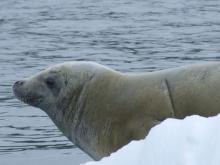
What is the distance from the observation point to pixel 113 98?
16.8 ft

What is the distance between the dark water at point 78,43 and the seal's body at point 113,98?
1.40 metres

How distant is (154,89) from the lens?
190 inches

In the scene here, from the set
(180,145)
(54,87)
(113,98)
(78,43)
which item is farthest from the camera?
(78,43)

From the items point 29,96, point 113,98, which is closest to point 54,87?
point 29,96

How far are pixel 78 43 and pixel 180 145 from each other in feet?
50.1

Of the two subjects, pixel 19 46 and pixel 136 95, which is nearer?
pixel 136 95

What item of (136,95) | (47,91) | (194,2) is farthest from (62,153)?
(194,2)

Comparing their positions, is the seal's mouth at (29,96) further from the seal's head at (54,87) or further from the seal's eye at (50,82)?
the seal's eye at (50,82)

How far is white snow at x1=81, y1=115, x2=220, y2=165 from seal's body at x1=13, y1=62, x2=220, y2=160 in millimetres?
1168

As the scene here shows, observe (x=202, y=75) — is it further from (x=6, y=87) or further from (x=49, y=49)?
(x=49, y=49)

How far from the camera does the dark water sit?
7.99m

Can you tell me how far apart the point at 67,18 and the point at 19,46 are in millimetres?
7140

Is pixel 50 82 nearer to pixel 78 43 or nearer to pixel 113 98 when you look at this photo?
pixel 113 98

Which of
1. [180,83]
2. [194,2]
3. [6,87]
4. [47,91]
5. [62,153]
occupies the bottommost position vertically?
[194,2]
